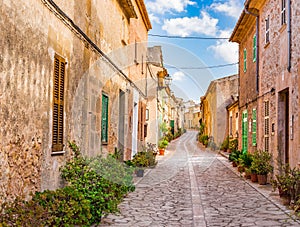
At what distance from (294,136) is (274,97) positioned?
2444 mm

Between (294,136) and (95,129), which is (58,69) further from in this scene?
(294,136)

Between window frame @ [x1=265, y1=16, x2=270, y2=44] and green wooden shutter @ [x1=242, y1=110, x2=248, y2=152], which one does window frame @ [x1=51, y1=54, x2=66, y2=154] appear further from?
green wooden shutter @ [x1=242, y1=110, x2=248, y2=152]

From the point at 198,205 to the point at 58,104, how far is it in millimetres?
3421

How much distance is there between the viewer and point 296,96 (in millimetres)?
8836

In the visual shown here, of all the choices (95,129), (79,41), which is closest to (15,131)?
(79,41)

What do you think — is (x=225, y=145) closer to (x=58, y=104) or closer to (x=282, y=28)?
(x=282, y=28)

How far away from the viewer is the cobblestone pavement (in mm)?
6602

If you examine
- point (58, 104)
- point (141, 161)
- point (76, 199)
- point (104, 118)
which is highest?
point (58, 104)

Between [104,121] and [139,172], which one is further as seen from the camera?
[139,172]

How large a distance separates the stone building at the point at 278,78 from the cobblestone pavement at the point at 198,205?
4.26 ft

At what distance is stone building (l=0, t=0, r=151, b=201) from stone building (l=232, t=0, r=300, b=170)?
14.7ft

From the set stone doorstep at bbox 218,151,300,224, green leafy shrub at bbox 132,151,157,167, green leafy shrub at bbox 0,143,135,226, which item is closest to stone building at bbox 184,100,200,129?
green leafy shrub at bbox 132,151,157,167

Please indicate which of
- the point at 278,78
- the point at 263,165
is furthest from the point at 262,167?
the point at 278,78

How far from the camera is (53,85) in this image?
21.8ft
